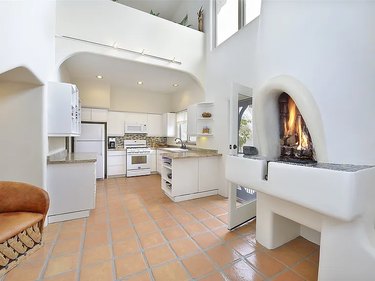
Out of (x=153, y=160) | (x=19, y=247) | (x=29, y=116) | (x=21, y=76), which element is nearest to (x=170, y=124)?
(x=153, y=160)

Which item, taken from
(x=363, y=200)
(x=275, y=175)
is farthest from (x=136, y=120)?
(x=363, y=200)

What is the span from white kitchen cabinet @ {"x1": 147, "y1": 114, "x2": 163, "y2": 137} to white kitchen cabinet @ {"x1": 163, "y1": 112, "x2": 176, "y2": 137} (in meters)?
0.36

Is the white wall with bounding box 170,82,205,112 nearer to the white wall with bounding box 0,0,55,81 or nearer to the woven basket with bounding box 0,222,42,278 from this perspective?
the white wall with bounding box 0,0,55,81

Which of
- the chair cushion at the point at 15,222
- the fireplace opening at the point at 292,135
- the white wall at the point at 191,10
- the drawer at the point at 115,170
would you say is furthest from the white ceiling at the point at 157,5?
the chair cushion at the point at 15,222

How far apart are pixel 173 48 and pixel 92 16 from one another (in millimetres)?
1503

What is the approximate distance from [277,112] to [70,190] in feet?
9.66

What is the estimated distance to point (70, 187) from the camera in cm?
260

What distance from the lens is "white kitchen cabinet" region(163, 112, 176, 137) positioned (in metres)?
5.69

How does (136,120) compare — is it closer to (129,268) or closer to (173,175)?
(173,175)

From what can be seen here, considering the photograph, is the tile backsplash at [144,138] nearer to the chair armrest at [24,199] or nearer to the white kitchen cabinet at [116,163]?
the white kitchen cabinet at [116,163]

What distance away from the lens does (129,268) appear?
1620 millimetres

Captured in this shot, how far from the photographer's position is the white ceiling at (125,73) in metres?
3.53

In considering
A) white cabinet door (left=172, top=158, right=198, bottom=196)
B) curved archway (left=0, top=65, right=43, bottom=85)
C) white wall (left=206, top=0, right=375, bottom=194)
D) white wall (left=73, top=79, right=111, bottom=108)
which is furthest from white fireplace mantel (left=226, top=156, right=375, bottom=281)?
white wall (left=73, top=79, right=111, bottom=108)

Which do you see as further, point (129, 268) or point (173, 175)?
point (173, 175)
